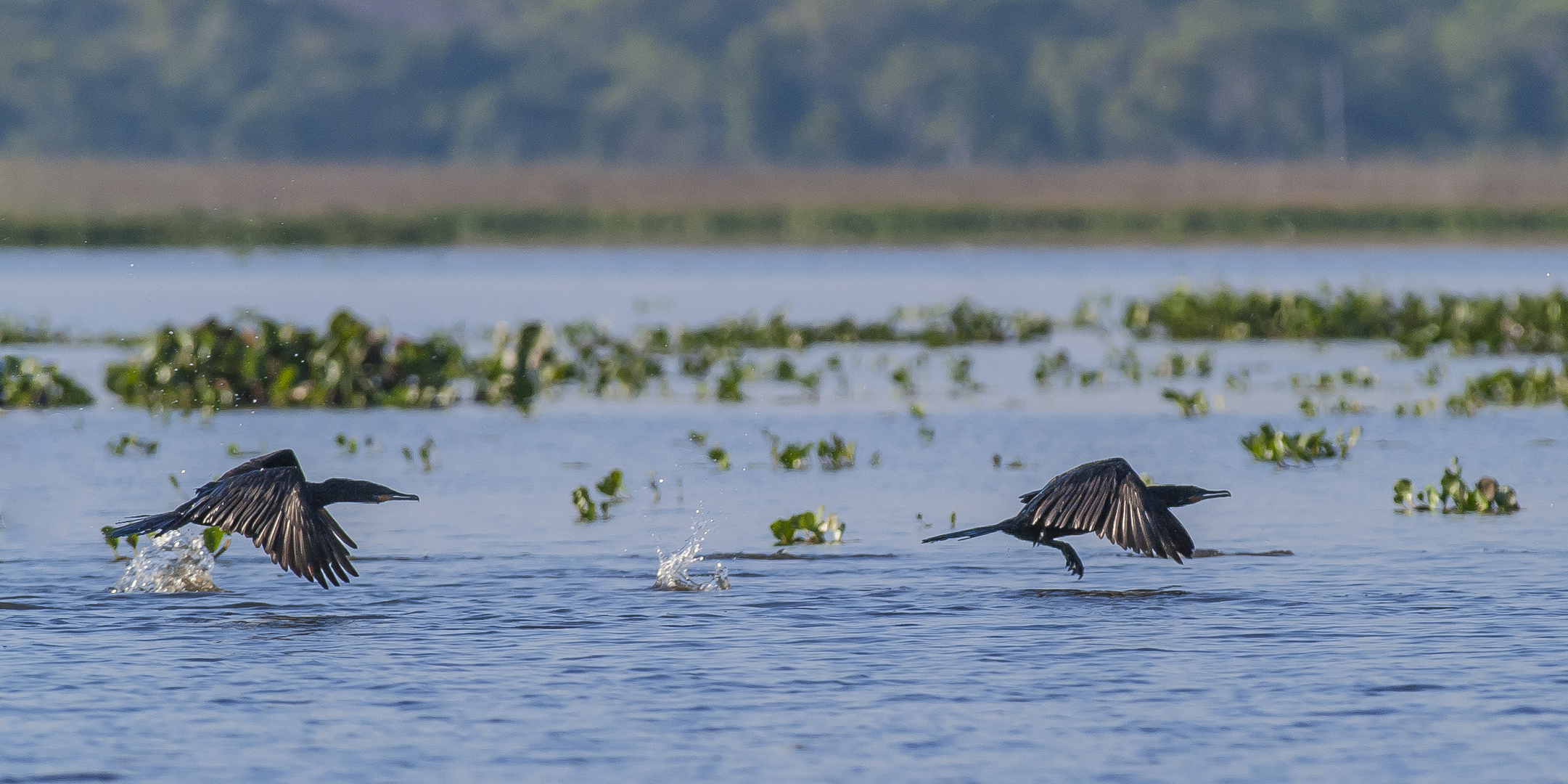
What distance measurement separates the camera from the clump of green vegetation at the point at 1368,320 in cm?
3478

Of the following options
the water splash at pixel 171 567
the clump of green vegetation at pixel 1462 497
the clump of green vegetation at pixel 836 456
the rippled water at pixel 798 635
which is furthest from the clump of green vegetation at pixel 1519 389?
the water splash at pixel 171 567

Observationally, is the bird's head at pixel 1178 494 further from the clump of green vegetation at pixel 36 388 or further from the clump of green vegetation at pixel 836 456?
the clump of green vegetation at pixel 36 388

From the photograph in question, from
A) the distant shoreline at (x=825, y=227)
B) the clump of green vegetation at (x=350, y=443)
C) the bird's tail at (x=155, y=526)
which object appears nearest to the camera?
the bird's tail at (x=155, y=526)

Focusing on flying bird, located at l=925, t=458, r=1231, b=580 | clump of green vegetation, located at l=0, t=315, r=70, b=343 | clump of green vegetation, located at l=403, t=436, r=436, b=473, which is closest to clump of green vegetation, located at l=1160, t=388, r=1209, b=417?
clump of green vegetation, located at l=403, t=436, r=436, b=473

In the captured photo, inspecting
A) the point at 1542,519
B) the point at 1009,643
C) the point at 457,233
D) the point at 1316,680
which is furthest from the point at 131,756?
the point at 457,233

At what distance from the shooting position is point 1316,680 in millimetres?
11719

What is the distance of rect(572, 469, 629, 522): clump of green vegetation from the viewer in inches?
717

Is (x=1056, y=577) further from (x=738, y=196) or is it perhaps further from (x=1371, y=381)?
(x=738, y=196)

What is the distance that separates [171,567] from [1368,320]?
26.9 meters

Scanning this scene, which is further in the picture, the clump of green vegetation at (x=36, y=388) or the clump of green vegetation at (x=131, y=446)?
the clump of green vegetation at (x=36, y=388)

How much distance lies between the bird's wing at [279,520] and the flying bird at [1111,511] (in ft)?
11.6

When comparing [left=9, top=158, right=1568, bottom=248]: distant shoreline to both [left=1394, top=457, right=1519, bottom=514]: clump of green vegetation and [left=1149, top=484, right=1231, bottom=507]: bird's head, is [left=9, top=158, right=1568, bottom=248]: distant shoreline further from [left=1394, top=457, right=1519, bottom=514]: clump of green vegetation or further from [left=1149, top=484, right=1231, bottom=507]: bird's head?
[left=1149, top=484, right=1231, bottom=507]: bird's head

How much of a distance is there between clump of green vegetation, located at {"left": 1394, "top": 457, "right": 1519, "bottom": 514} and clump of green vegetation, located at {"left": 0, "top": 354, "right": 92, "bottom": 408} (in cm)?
1635

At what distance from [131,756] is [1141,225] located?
101 meters
